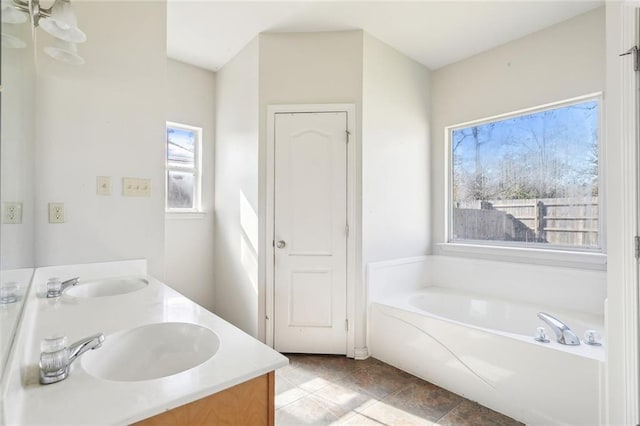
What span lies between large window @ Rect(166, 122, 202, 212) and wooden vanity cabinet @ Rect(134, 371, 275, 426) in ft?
8.87

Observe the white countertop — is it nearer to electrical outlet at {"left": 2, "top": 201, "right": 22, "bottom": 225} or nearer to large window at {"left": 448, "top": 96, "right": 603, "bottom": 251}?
electrical outlet at {"left": 2, "top": 201, "right": 22, "bottom": 225}

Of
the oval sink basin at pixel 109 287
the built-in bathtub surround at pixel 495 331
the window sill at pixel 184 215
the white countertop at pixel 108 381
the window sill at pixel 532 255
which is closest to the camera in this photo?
the white countertop at pixel 108 381

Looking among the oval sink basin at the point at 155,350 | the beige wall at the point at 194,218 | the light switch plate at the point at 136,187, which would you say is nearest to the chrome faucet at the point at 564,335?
the oval sink basin at the point at 155,350

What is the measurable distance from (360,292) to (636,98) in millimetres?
1982

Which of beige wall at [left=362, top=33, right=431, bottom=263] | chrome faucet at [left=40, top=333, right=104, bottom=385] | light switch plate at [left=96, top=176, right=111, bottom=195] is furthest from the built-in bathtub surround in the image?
chrome faucet at [left=40, top=333, right=104, bottom=385]

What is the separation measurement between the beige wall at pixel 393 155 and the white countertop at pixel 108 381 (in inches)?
71.2

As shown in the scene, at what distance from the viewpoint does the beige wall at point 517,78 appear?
7.46ft

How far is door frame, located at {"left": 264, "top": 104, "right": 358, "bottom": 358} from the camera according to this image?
258 centimetres

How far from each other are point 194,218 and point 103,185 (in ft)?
4.84

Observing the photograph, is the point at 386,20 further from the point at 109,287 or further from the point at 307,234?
the point at 109,287

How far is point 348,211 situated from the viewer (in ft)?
8.50

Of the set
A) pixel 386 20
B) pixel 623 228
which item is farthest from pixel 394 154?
pixel 623 228

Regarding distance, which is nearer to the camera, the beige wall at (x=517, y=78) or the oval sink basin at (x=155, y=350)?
the oval sink basin at (x=155, y=350)

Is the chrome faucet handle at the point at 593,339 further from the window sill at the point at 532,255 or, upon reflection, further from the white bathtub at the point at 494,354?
the window sill at the point at 532,255
